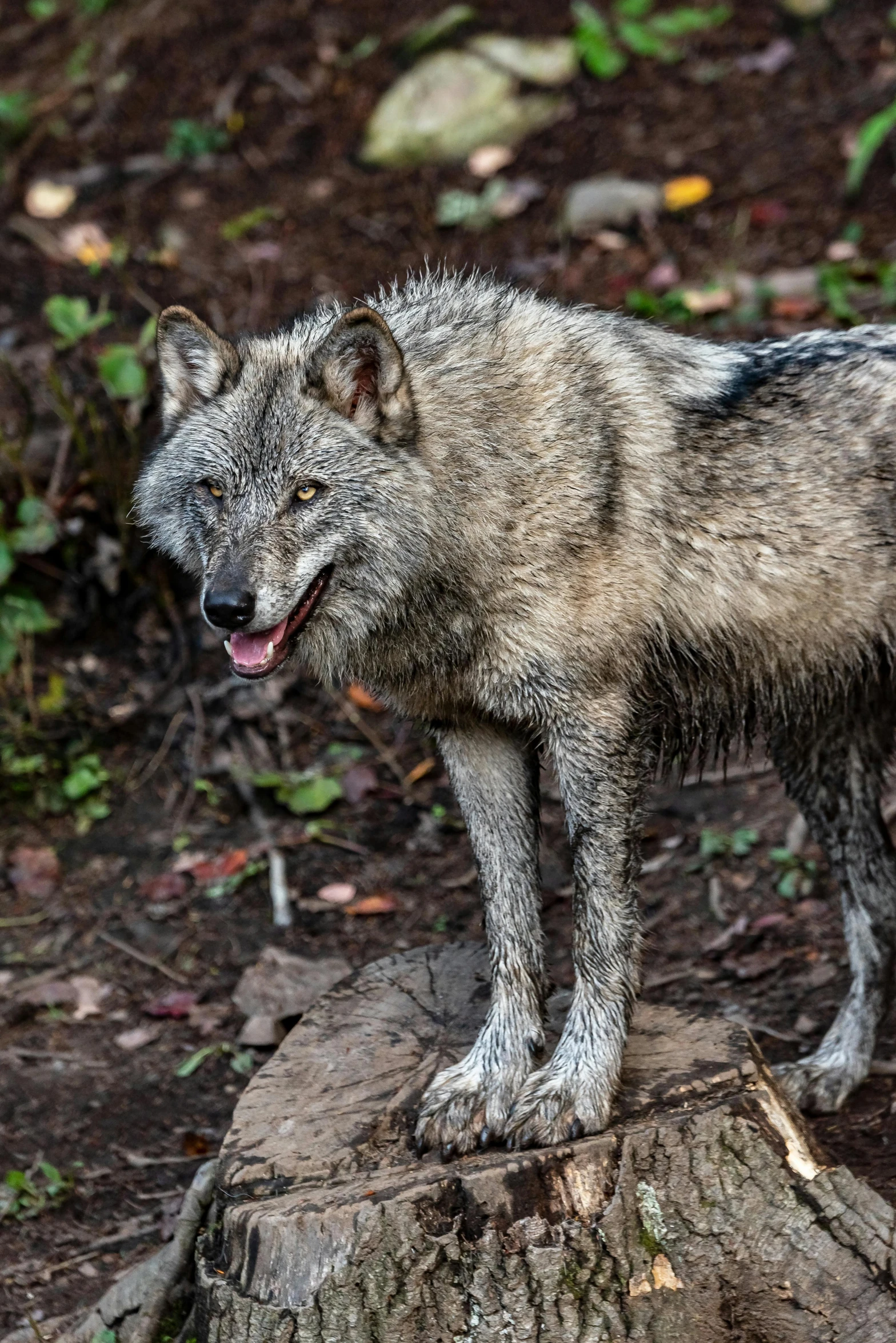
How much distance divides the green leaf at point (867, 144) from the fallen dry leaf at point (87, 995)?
7.16m

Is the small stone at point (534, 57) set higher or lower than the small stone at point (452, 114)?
higher

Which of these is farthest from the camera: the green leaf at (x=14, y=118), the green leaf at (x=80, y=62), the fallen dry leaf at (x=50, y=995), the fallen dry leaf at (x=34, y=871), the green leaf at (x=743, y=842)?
the green leaf at (x=80, y=62)

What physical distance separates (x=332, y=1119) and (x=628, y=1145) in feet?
3.02

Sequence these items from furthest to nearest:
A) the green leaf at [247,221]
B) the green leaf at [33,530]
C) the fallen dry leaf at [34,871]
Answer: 1. the green leaf at [247,221]
2. the green leaf at [33,530]
3. the fallen dry leaf at [34,871]

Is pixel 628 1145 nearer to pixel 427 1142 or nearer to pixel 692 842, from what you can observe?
pixel 427 1142

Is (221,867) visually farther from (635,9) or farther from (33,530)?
(635,9)

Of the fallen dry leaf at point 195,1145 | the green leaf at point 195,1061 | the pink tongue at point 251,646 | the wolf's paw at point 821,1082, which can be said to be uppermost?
the pink tongue at point 251,646

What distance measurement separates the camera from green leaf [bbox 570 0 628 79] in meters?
11.0

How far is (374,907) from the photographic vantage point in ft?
22.3

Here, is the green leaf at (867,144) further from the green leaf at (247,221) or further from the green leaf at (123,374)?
the green leaf at (123,374)

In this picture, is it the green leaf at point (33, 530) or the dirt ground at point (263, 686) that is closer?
the dirt ground at point (263, 686)

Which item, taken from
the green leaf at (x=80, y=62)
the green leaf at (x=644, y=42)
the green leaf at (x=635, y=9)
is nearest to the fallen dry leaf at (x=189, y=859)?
the green leaf at (x=644, y=42)

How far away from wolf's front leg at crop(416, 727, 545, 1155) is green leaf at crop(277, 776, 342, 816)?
276 centimetres

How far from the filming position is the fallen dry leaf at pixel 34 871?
23.4 feet
